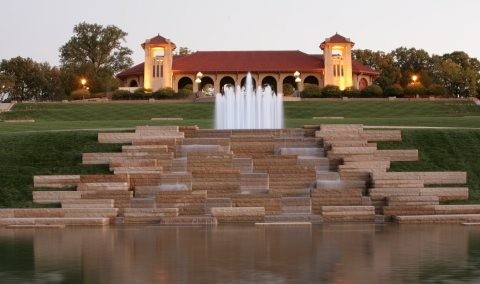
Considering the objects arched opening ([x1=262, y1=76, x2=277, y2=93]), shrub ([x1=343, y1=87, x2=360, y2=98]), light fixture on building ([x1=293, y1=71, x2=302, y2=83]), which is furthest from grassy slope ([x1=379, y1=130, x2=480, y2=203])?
arched opening ([x1=262, y1=76, x2=277, y2=93])

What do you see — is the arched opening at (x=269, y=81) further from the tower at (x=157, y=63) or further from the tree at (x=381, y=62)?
the tree at (x=381, y=62)

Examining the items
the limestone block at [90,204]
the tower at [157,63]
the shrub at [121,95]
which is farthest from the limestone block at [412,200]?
the tower at [157,63]

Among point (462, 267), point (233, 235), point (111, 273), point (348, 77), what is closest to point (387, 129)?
point (233, 235)

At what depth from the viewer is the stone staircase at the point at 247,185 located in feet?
65.0

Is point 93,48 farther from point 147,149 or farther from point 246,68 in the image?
point 147,149

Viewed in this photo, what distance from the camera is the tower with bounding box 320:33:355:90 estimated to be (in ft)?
235

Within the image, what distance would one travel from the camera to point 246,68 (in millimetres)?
73312

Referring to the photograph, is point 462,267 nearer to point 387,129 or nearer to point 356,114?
point 387,129

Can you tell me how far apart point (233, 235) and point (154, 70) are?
56.4m

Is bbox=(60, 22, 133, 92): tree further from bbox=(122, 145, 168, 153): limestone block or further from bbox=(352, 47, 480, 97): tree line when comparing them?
bbox=(122, 145, 168, 153): limestone block

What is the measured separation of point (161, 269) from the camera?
12.1 meters

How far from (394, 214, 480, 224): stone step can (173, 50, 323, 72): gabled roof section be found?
53668mm

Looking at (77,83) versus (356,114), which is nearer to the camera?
(356,114)

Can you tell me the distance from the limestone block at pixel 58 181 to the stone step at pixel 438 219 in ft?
27.1
